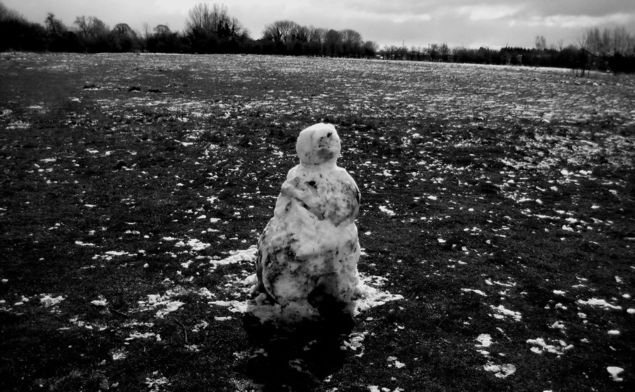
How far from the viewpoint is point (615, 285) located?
6914 mm

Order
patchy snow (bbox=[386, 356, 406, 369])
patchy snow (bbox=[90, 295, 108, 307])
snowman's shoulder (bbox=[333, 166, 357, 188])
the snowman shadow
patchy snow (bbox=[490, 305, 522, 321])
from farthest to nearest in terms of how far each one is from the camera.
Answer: patchy snow (bbox=[90, 295, 108, 307]), patchy snow (bbox=[490, 305, 522, 321]), snowman's shoulder (bbox=[333, 166, 357, 188]), patchy snow (bbox=[386, 356, 406, 369]), the snowman shadow

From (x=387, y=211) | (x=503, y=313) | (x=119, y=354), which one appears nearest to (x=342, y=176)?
(x=503, y=313)

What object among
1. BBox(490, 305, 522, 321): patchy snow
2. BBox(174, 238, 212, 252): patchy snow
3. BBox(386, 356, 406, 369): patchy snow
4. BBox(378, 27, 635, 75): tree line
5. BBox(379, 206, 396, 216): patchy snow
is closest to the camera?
BBox(386, 356, 406, 369): patchy snow

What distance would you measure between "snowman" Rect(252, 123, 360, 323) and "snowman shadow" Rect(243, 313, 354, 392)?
0.17 m

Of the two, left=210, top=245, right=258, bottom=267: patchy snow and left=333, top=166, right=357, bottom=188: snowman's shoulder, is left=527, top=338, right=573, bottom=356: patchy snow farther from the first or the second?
left=210, top=245, right=258, bottom=267: patchy snow

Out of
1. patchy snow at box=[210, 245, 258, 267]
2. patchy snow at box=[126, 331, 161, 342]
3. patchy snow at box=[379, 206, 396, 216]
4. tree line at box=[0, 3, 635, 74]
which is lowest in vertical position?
patchy snow at box=[126, 331, 161, 342]

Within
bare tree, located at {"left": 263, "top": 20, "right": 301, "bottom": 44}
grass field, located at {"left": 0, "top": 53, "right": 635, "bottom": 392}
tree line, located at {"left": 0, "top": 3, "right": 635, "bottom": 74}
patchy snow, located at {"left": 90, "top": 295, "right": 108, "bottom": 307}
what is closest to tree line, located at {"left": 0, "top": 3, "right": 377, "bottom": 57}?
tree line, located at {"left": 0, "top": 3, "right": 635, "bottom": 74}

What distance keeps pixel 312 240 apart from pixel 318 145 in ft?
3.90

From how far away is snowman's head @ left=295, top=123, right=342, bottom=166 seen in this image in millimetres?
5457

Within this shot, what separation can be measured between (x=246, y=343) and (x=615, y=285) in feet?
19.2

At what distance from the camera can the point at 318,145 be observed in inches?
215

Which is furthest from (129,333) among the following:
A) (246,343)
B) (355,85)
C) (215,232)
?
(355,85)

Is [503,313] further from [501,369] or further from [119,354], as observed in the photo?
[119,354]

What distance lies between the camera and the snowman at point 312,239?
5.33 metres
